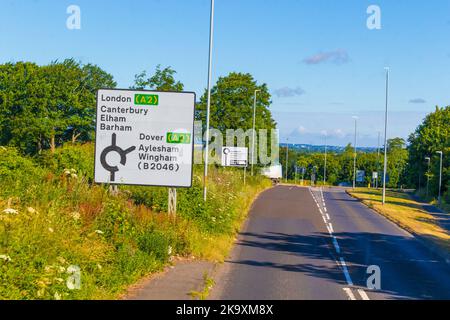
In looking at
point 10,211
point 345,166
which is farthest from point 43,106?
point 345,166

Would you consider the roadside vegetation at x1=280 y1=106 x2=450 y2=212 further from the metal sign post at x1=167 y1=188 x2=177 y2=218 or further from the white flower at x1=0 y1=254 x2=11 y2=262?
the white flower at x1=0 y1=254 x2=11 y2=262

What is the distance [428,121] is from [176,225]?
8317cm

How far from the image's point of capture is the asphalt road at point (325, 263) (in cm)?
1207

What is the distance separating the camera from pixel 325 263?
53.3ft

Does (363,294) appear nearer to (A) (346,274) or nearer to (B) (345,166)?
(A) (346,274)

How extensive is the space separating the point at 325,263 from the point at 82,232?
734 centimetres

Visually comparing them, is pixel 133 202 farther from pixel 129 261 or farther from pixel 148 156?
pixel 129 261

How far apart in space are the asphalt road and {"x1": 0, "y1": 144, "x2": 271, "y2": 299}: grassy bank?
145cm

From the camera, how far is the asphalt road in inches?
475

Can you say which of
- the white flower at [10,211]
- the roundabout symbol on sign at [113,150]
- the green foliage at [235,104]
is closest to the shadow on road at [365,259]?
the roundabout symbol on sign at [113,150]

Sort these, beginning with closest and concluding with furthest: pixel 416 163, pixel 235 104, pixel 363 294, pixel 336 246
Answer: pixel 363 294, pixel 336 246, pixel 235 104, pixel 416 163

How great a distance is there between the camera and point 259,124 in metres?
56.4

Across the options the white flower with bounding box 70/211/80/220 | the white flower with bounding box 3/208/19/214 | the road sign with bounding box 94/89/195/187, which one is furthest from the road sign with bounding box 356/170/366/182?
the white flower with bounding box 3/208/19/214

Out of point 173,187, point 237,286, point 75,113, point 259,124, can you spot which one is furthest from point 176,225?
point 75,113
